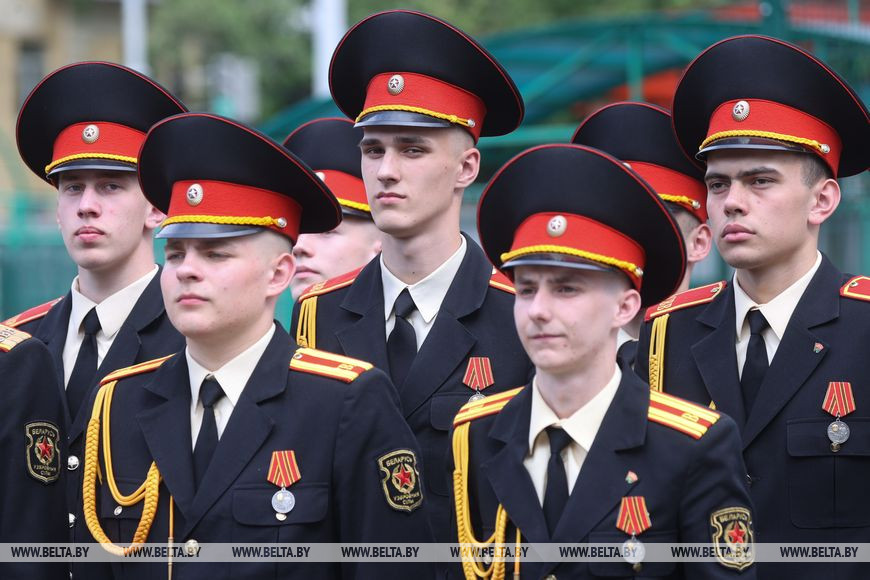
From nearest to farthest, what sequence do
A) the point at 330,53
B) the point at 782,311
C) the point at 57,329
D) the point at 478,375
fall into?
1. the point at 782,311
2. the point at 478,375
3. the point at 57,329
4. the point at 330,53

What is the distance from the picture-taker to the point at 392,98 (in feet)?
17.6

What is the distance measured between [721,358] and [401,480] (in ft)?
4.22

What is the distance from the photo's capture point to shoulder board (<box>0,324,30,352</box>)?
465cm

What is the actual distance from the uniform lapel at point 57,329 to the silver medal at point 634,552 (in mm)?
2544

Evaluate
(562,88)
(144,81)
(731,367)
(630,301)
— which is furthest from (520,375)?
(562,88)

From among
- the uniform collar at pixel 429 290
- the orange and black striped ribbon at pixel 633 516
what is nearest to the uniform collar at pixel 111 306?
the uniform collar at pixel 429 290

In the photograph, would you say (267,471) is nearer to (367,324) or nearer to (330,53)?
(367,324)

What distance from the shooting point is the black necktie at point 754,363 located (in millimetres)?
4754

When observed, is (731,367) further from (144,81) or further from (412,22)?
(144,81)

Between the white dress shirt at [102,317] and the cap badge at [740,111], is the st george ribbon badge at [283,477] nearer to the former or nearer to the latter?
the white dress shirt at [102,317]

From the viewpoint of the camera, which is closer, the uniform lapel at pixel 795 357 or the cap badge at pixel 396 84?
the uniform lapel at pixel 795 357

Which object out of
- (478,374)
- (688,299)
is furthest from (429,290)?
(688,299)

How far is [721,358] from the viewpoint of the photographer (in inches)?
191

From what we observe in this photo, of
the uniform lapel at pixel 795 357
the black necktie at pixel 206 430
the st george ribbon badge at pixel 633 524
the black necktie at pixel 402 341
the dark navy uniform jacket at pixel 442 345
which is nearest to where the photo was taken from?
the st george ribbon badge at pixel 633 524
